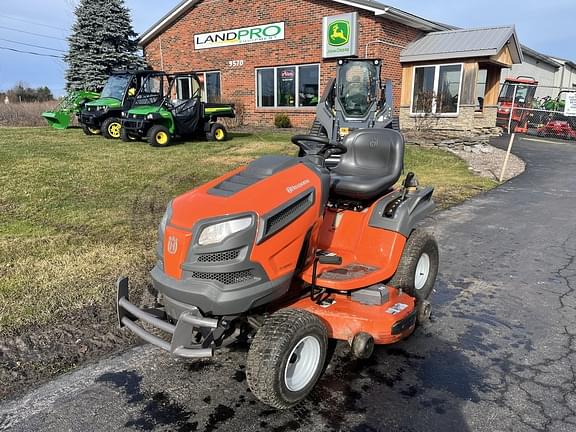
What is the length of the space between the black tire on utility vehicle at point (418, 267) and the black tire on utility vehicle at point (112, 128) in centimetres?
1168

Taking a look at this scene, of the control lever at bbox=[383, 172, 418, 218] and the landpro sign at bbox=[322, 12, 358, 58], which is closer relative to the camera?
the control lever at bbox=[383, 172, 418, 218]

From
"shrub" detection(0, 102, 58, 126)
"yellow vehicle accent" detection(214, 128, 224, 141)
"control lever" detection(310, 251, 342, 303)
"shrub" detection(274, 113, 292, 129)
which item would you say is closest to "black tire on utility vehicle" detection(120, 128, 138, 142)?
"yellow vehicle accent" detection(214, 128, 224, 141)

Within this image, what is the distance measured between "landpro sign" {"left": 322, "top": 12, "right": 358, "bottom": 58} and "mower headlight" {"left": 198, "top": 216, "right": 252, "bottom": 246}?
1487 centimetres

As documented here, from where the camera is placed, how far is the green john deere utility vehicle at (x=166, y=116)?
12.5 m

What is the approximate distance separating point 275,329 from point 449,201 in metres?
6.15

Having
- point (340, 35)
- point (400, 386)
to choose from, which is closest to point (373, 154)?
point (400, 386)

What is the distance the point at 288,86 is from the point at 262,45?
75.3 inches

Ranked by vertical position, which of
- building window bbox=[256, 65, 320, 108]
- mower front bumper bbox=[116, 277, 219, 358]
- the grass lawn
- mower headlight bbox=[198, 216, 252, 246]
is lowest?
the grass lawn

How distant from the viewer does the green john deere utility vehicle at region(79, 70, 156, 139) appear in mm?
13586

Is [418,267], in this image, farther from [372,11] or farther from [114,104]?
[372,11]

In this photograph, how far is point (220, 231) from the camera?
2.32m

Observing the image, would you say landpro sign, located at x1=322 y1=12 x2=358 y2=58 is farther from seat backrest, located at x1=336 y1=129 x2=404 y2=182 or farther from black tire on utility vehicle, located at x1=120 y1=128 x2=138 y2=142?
seat backrest, located at x1=336 y1=129 x2=404 y2=182

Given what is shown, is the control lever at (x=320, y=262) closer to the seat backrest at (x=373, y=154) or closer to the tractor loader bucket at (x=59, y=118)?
the seat backrest at (x=373, y=154)

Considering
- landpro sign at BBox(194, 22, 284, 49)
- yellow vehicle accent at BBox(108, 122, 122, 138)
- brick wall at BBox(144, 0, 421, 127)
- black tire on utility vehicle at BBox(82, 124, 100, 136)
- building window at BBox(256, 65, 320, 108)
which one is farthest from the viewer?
landpro sign at BBox(194, 22, 284, 49)
